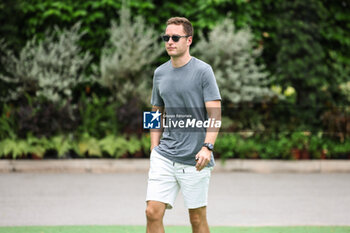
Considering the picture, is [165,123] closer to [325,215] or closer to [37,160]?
[325,215]

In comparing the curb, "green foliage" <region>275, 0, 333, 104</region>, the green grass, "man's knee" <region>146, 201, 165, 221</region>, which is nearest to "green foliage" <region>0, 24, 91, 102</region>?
the curb

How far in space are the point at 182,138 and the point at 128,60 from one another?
9.30m

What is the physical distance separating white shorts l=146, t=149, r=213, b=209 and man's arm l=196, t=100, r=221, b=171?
178 millimetres

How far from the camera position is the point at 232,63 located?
13.8m

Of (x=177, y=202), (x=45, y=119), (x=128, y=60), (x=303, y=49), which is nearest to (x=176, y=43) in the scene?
(x=177, y=202)

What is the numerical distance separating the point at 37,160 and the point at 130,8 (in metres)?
5.08

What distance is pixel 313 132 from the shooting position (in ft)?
43.7

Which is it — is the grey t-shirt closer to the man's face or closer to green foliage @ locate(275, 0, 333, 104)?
the man's face

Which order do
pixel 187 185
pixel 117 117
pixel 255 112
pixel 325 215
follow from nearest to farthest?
pixel 187 185 → pixel 325 215 → pixel 117 117 → pixel 255 112

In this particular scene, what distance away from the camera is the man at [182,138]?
14.1 ft

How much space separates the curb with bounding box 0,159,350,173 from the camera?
11.6 m

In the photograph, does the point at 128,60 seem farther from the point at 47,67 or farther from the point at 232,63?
the point at 232,63

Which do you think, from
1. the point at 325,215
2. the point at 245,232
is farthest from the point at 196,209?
the point at 325,215

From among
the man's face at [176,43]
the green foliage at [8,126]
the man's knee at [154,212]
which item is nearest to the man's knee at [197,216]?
the man's knee at [154,212]
